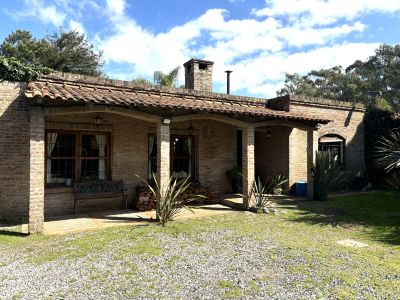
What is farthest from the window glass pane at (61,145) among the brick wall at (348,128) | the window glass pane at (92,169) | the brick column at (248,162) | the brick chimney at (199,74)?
the brick wall at (348,128)

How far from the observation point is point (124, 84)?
32.4ft

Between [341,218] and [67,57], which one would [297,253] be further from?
[67,57]

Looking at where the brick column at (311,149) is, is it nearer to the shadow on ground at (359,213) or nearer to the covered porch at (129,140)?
the covered porch at (129,140)

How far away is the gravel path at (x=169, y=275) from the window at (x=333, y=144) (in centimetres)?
894

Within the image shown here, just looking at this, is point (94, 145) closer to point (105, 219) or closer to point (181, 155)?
point (105, 219)

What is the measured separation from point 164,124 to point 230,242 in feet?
12.1

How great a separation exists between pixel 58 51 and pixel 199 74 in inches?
895

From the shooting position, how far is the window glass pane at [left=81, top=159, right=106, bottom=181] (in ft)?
30.7

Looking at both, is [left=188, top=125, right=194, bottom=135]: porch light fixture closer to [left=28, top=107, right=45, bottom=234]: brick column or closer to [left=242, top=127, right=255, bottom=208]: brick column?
[left=242, top=127, right=255, bottom=208]: brick column

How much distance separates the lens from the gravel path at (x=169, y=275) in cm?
400

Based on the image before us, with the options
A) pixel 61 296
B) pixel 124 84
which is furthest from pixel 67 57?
pixel 61 296

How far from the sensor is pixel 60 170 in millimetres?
9055

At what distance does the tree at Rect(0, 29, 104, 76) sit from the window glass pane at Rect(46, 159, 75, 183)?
23079 millimetres

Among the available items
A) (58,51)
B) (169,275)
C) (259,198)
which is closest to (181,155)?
(259,198)
